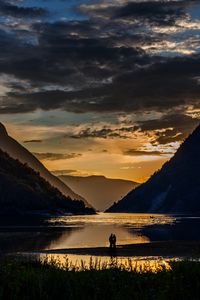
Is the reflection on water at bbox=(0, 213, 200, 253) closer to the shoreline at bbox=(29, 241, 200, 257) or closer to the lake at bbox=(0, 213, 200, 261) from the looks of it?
the lake at bbox=(0, 213, 200, 261)

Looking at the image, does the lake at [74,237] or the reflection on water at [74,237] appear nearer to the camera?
the lake at [74,237]

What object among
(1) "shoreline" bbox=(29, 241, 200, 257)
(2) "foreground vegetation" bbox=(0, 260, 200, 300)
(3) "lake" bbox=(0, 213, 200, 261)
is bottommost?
(2) "foreground vegetation" bbox=(0, 260, 200, 300)

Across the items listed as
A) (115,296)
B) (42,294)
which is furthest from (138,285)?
(42,294)

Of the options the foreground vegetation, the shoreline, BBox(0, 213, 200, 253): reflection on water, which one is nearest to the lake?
BBox(0, 213, 200, 253): reflection on water

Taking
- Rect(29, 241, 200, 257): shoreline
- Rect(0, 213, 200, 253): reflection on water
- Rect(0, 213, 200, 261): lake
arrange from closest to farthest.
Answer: Rect(29, 241, 200, 257): shoreline, Rect(0, 213, 200, 261): lake, Rect(0, 213, 200, 253): reflection on water

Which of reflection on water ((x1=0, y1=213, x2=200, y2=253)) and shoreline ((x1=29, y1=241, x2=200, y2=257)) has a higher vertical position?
reflection on water ((x1=0, y1=213, x2=200, y2=253))

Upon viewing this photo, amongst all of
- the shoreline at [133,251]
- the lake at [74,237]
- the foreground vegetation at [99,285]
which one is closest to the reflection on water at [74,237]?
the lake at [74,237]

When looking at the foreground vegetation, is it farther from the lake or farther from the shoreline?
the shoreline

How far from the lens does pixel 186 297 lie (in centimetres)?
1862

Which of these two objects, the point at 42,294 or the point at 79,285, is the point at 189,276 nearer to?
the point at 79,285

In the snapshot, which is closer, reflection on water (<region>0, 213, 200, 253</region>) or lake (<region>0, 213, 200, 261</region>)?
lake (<region>0, 213, 200, 261</region>)

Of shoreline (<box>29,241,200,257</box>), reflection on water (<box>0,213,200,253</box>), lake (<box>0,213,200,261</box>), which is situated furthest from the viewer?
reflection on water (<box>0,213,200,253</box>)

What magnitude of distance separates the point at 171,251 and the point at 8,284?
1798 inches

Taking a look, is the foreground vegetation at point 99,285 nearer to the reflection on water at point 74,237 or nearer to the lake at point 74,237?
the lake at point 74,237
